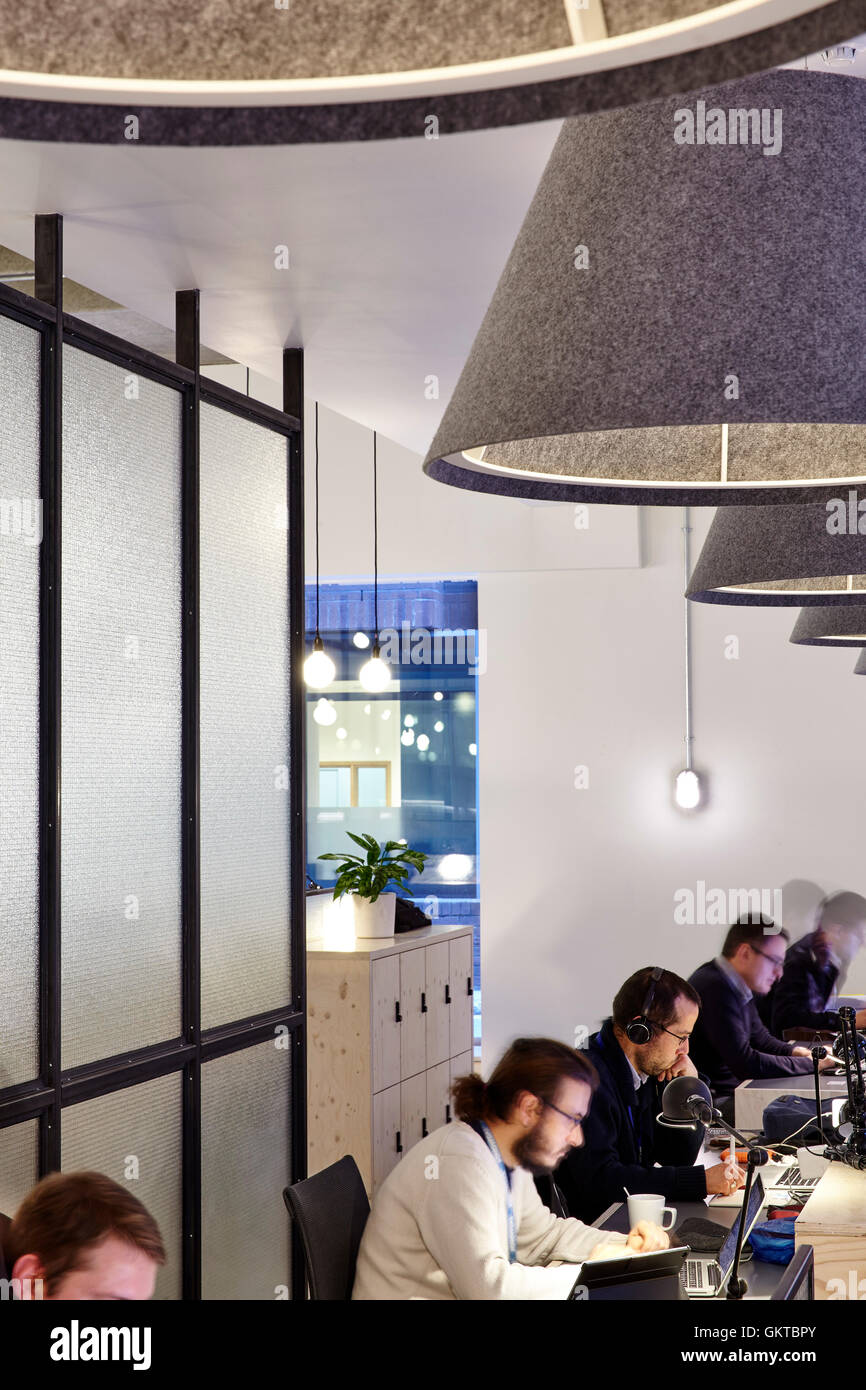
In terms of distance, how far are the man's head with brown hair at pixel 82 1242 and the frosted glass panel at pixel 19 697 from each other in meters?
0.77

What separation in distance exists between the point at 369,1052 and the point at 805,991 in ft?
6.73

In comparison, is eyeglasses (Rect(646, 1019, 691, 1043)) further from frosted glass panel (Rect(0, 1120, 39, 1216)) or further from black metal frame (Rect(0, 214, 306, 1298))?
frosted glass panel (Rect(0, 1120, 39, 1216))

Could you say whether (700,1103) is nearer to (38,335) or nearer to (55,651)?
(55,651)

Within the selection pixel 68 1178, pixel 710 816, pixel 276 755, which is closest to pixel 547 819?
pixel 710 816

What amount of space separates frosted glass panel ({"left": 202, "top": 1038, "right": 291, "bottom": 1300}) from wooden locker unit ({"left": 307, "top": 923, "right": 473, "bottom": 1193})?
1.17m

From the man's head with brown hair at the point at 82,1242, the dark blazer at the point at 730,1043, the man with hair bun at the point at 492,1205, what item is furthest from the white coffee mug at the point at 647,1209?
the dark blazer at the point at 730,1043

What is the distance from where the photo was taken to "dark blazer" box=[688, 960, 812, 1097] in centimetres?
532

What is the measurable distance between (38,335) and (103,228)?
52 cm

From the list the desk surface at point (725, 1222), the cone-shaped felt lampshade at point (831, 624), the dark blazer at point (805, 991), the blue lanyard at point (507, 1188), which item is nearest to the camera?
the desk surface at point (725, 1222)

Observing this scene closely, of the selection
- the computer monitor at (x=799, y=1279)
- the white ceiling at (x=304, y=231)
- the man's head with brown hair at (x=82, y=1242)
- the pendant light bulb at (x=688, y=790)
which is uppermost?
the white ceiling at (x=304, y=231)

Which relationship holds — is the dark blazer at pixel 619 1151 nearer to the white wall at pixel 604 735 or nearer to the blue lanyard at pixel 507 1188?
the blue lanyard at pixel 507 1188

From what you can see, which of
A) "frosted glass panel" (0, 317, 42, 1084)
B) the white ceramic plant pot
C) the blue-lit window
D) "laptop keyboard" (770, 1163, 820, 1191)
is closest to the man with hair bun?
"laptop keyboard" (770, 1163, 820, 1191)

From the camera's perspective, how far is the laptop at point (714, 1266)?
2.75 m

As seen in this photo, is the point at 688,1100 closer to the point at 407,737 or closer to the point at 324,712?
the point at 324,712
